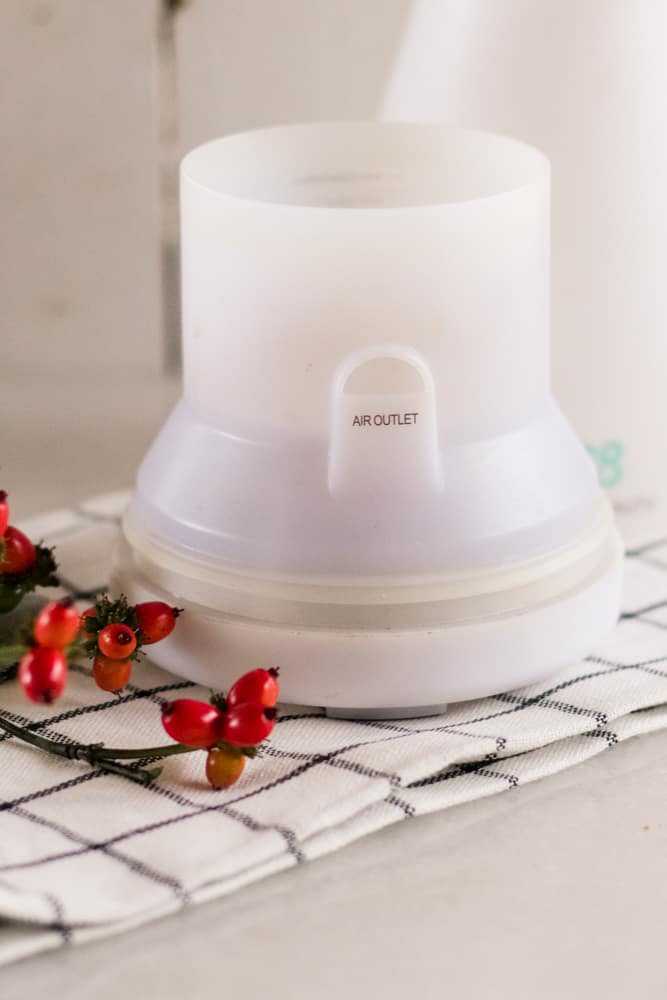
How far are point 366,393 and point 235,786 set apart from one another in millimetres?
171

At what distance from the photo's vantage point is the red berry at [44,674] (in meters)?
0.53

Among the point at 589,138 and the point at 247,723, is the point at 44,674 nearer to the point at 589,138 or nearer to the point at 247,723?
the point at 247,723

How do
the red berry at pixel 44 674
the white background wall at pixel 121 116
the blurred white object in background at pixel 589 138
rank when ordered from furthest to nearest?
1. the white background wall at pixel 121 116
2. the blurred white object in background at pixel 589 138
3. the red berry at pixel 44 674

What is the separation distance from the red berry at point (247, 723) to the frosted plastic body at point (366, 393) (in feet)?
0.25

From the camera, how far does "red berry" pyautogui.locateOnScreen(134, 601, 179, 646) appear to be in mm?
652

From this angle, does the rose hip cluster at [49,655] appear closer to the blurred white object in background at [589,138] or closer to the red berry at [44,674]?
the red berry at [44,674]

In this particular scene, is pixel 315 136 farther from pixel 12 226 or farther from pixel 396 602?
pixel 12 226

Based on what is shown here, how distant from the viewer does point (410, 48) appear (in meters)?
0.84

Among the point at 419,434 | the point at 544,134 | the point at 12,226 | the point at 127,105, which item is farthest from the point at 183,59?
the point at 419,434

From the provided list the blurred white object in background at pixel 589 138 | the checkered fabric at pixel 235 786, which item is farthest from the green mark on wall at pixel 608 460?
the checkered fabric at pixel 235 786

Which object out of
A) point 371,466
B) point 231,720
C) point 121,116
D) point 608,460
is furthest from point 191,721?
point 121,116

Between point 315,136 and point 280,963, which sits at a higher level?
point 315,136

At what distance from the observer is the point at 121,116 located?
104 centimetres

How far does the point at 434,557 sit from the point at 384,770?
3.5 inches
